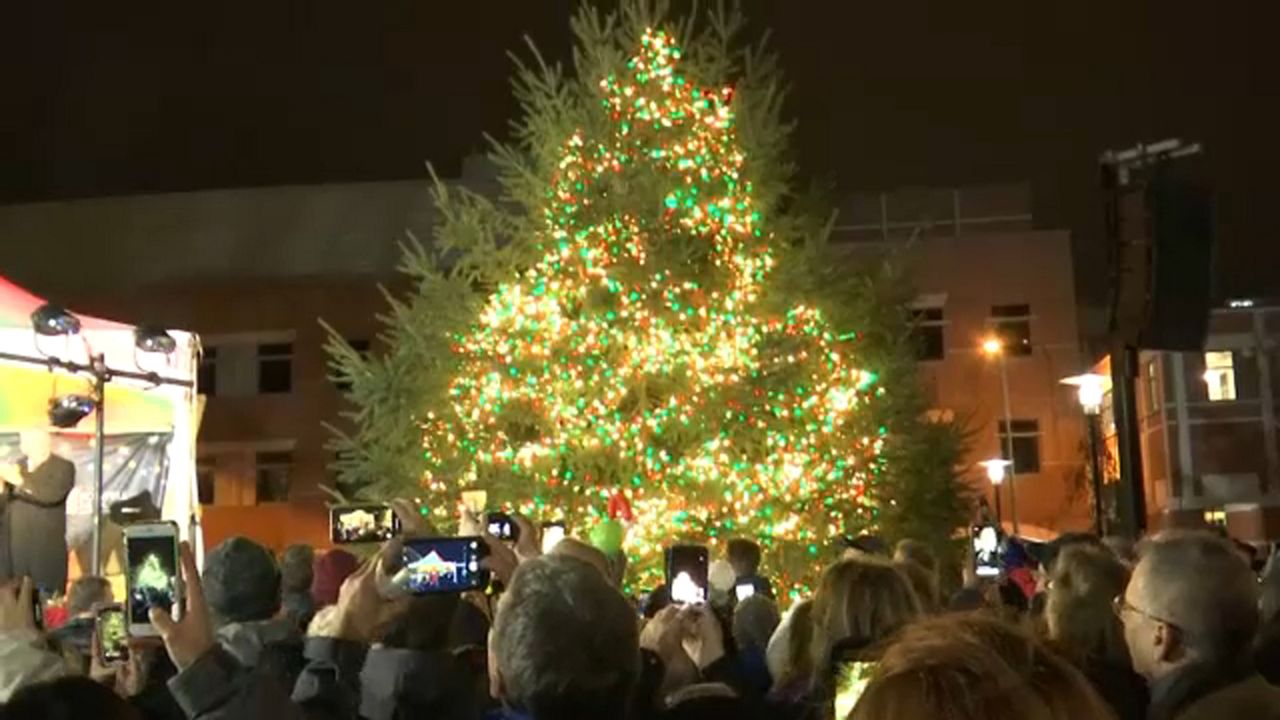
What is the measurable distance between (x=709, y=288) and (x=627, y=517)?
300cm

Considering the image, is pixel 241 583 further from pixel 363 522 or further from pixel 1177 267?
pixel 1177 267

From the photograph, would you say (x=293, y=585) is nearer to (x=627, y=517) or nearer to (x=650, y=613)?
(x=650, y=613)

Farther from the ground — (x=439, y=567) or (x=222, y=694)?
(x=439, y=567)

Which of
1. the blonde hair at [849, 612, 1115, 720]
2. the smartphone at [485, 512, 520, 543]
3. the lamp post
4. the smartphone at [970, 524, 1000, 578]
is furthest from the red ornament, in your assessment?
the lamp post

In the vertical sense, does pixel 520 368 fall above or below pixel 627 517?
above

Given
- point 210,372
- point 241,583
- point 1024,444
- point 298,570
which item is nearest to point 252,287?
point 210,372

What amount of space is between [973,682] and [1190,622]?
6.62 ft

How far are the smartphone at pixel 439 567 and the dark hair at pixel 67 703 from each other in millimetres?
1329

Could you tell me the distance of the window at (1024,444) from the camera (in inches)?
1619

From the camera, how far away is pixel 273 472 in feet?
127

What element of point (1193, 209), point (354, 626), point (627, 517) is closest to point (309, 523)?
point (627, 517)

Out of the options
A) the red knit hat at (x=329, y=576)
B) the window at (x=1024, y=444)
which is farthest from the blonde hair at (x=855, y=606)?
the window at (x=1024, y=444)

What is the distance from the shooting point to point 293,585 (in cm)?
703

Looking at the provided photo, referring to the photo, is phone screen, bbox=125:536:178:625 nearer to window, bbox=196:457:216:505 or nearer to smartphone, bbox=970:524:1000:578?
smartphone, bbox=970:524:1000:578
